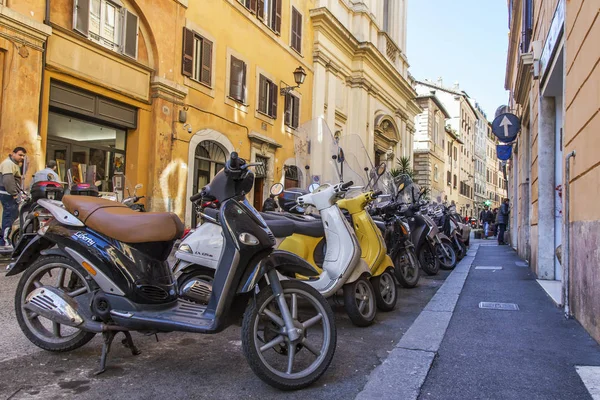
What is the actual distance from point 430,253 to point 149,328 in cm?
613

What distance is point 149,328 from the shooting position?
2.90 m

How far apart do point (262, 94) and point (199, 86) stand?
3.53m

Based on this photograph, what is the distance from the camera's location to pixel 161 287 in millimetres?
3145

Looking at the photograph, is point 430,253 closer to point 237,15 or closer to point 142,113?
point 142,113

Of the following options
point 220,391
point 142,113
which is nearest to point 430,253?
point 220,391

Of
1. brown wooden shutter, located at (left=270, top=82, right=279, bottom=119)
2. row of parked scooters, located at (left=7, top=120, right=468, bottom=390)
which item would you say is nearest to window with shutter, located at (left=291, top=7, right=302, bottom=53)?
brown wooden shutter, located at (left=270, top=82, right=279, bottom=119)

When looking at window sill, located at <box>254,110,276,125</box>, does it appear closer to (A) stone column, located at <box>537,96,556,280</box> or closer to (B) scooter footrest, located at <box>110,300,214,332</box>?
(A) stone column, located at <box>537,96,556,280</box>

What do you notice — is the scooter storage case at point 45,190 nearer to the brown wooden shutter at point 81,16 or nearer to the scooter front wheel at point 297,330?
the brown wooden shutter at point 81,16

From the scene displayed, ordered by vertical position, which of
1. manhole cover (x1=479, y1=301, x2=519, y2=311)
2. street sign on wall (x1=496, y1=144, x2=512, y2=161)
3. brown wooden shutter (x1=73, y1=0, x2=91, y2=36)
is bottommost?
manhole cover (x1=479, y1=301, x2=519, y2=311)

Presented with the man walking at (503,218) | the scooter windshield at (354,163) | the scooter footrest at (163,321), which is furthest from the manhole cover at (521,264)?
the man walking at (503,218)

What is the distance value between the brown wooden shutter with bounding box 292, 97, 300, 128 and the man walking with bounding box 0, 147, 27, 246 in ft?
40.5

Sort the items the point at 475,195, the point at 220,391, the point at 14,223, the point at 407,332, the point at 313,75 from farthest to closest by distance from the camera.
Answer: the point at 475,195, the point at 313,75, the point at 14,223, the point at 407,332, the point at 220,391

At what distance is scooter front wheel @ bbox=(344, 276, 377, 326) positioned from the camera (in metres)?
4.31

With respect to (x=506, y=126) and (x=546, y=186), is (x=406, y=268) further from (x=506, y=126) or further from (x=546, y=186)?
(x=506, y=126)
